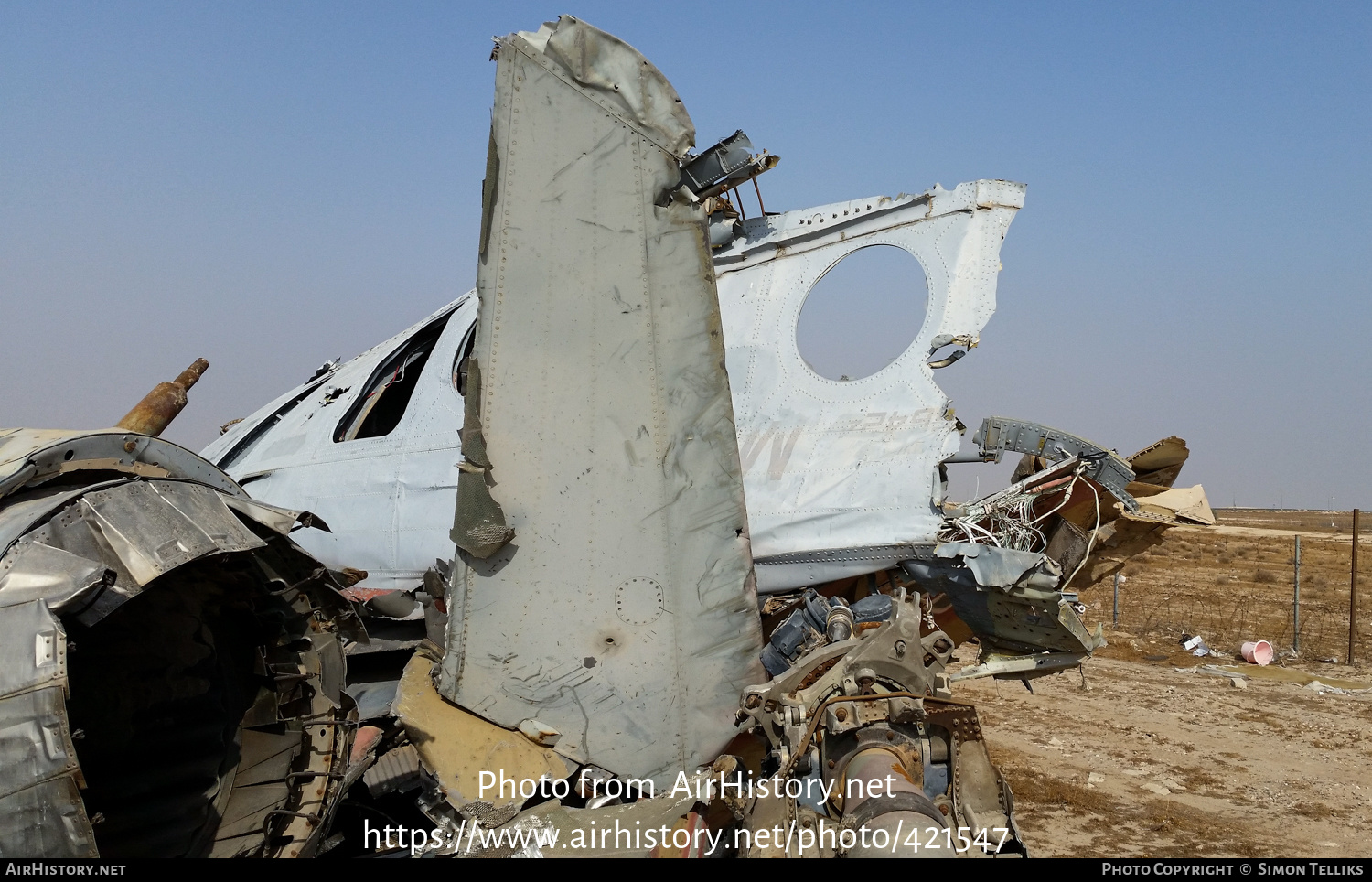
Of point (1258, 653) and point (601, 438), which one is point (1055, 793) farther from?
point (1258, 653)

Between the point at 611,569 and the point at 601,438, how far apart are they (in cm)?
70

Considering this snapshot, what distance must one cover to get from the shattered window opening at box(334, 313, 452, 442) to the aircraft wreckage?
1.81 meters

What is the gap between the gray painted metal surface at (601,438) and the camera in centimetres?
495

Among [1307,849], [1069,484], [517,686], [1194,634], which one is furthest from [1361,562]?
[517,686]

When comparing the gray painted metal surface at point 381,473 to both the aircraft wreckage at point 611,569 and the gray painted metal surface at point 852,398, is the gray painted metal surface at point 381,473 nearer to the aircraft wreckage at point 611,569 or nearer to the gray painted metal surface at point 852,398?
the aircraft wreckage at point 611,569

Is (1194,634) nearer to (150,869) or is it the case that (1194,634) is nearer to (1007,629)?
(1007,629)

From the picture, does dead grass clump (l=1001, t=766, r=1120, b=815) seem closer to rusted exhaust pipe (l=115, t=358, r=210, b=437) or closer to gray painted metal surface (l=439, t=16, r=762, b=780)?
gray painted metal surface (l=439, t=16, r=762, b=780)

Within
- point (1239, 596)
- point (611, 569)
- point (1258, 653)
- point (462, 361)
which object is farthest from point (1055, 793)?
point (1239, 596)

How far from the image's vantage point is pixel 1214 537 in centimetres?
4294

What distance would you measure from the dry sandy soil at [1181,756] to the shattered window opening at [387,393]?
260 inches

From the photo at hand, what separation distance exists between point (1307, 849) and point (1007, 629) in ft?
13.3

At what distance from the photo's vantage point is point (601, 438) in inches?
197

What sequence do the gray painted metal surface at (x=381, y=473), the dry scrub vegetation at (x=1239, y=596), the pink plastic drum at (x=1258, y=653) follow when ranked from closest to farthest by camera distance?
the gray painted metal surface at (x=381, y=473)
the pink plastic drum at (x=1258, y=653)
the dry scrub vegetation at (x=1239, y=596)

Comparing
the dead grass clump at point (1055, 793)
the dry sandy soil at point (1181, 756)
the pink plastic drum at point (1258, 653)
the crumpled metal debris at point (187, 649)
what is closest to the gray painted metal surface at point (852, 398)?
the crumpled metal debris at point (187, 649)
